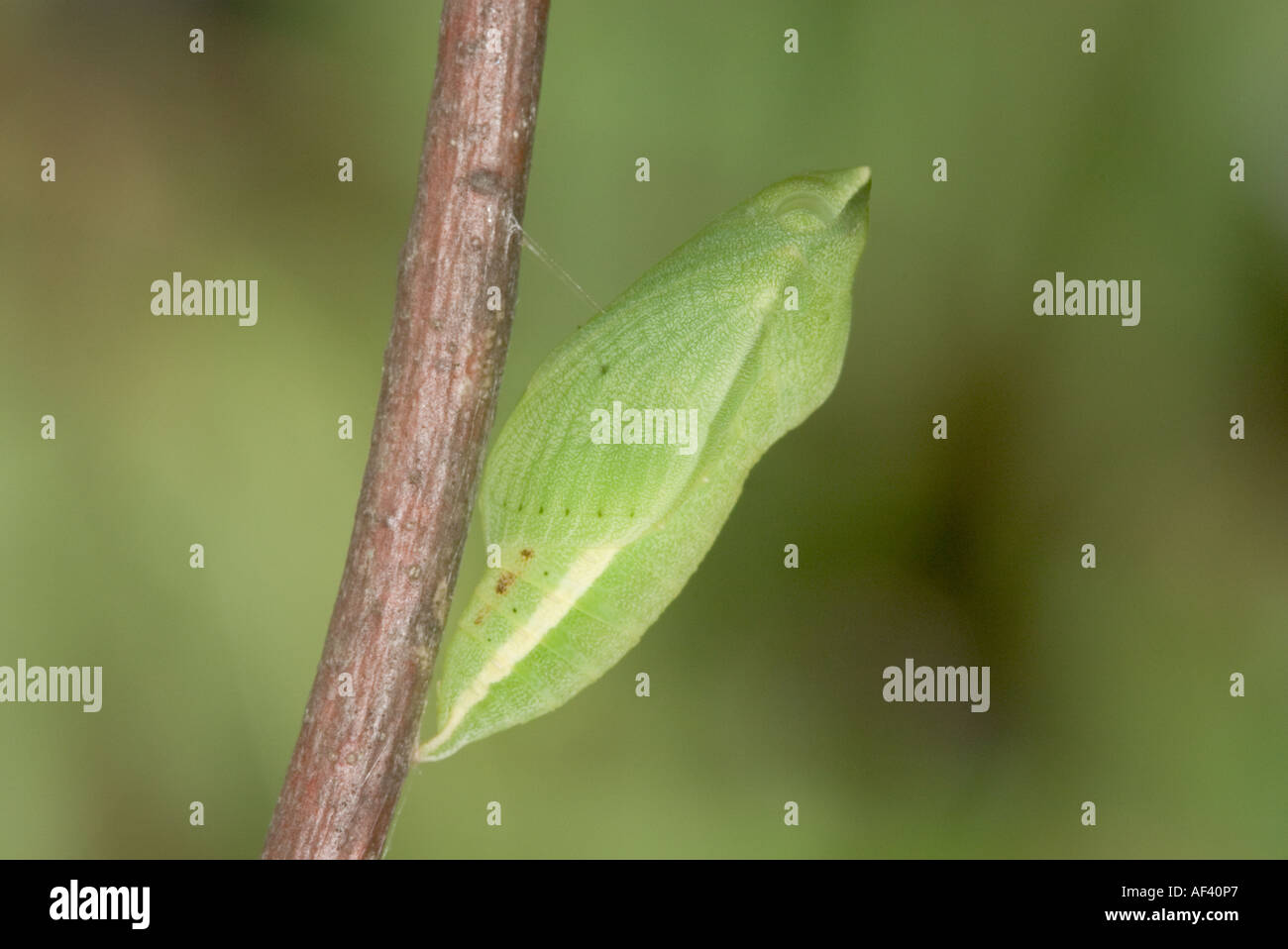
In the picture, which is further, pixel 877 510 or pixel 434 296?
pixel 877 510

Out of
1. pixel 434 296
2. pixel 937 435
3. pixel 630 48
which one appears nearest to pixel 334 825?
pixel 434 296

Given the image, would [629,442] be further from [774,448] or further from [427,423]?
[774,448]

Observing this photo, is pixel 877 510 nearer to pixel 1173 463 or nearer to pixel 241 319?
pixel 1173 463

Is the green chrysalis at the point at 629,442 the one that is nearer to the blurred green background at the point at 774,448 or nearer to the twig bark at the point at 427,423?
the twig bark at the point at 427,423

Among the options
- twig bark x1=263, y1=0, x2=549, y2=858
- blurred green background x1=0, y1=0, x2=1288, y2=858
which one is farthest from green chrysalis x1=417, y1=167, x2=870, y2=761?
blurred green background x1=0, y1=0, x2=1288, y2=858

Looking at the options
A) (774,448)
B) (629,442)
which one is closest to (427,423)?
(629,442)

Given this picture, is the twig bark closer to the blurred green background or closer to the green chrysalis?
the green chrysalis
